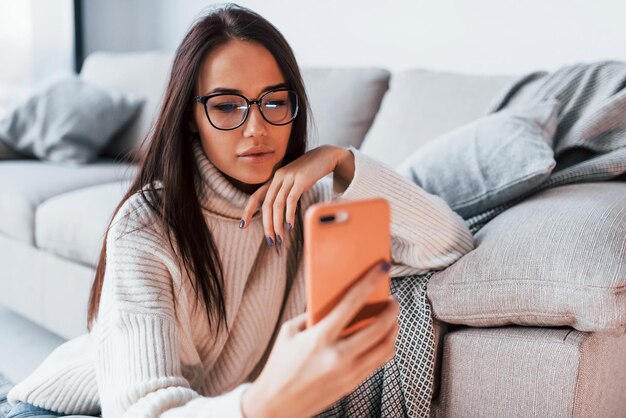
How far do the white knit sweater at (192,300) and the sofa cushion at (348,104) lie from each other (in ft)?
2.80

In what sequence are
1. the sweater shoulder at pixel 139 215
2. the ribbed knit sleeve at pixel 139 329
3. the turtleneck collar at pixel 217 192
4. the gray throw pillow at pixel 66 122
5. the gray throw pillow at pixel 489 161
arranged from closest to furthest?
the ribbed knit sleeve at pixel 139 329, the sweater shoulder at pixel 139 215, the turtleneck collar at pixel 217 192, the gray throw pillow at pixel 489 161, the gray throw pillow at pixel 66 122

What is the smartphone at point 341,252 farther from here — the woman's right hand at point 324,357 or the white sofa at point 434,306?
the white sofa at point 434,306

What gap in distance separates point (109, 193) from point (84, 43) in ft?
6.62

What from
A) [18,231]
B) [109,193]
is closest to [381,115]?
[109,193]

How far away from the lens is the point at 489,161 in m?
1.36

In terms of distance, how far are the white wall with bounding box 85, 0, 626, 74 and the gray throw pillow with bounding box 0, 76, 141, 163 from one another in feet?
2.54

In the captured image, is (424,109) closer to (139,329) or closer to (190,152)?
(190,152)

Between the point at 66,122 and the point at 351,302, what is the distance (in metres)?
2.35

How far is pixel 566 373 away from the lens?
1.06 meters

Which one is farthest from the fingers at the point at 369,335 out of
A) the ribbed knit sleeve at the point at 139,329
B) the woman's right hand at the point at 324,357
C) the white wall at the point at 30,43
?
the white wall at the point at 30,43

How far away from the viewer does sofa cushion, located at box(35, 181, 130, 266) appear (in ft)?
6.48

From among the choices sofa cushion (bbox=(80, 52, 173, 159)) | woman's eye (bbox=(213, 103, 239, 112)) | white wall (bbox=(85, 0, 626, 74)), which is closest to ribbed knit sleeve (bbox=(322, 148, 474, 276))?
woman's eye (bbox=(213, 103, 239, 112))

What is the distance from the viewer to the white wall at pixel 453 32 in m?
2.08

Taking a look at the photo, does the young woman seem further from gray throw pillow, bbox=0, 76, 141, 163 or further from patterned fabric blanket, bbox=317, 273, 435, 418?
gray throw pillow, bbox=0, 76, 141, 163
